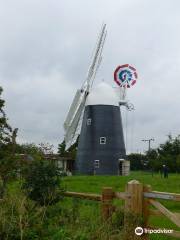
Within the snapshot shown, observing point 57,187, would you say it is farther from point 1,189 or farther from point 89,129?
point 89,129

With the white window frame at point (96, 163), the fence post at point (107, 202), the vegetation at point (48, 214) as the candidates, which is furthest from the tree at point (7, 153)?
the white window frame at point (96, 163)

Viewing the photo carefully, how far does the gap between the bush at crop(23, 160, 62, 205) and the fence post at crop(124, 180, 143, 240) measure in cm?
182

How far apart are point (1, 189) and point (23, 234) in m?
2.75

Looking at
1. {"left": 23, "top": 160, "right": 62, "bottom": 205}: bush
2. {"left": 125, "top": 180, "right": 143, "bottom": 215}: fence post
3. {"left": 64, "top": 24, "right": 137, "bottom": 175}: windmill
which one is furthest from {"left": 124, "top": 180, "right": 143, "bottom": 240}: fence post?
{"left": 64, "top": 24, "right": 137, "bottom": 175}: windmill

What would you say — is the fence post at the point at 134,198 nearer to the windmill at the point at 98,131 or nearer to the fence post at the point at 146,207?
the fence post at the point at 146,207

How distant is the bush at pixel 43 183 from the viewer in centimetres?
898

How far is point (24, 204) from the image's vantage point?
24.2ft

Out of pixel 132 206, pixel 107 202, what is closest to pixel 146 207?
pixel 132 206

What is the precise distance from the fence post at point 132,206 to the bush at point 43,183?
1.82 meters

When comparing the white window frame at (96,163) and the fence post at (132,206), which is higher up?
the white window frame at (96,163)

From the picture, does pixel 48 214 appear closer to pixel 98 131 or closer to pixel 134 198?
pixel 134 198

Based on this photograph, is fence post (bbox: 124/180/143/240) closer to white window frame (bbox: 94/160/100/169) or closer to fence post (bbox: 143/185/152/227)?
fence post (bbox: 143/185/152/227)

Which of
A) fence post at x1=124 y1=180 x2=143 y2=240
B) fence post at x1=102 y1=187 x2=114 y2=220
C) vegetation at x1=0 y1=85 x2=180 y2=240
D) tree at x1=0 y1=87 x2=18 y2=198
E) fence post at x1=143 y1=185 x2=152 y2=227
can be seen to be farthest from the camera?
tree at x1=0 y1=87 x2=18 y2=198

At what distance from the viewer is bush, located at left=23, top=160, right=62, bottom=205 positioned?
29.5ft
